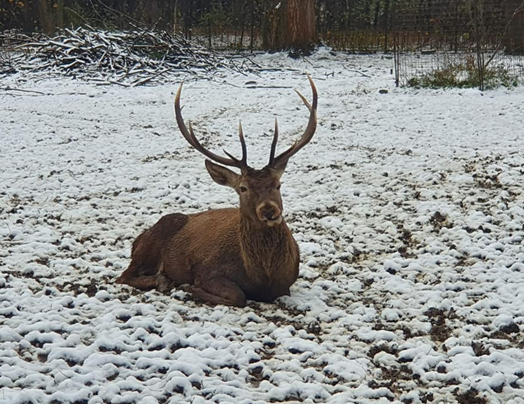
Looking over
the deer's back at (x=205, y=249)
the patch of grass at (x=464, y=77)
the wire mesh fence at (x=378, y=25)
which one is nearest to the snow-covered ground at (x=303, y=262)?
Result: the deer's back at (x=205, y=249)

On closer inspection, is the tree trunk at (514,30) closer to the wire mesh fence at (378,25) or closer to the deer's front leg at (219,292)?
the wire mesh fence at (378,25)

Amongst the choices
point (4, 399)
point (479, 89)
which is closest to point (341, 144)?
point (479, 89)

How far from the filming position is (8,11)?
24.5 metres

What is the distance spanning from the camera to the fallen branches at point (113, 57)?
18828 millimetres

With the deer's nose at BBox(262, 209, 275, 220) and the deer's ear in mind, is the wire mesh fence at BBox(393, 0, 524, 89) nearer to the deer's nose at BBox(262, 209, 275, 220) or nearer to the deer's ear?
the deer's ear

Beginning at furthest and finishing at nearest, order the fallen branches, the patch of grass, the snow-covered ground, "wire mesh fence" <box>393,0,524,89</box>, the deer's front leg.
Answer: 1. the fallen branches
2. "wire mesh fence" <box>393,0,524,89</box>
3. the patch of grass
4. the deer's front leg
5. the snow-covered ground

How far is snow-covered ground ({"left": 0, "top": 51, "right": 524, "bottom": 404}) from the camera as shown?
13.9 feet

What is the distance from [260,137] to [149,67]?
24.9 ft

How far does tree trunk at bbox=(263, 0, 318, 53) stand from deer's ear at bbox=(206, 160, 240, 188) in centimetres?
1784

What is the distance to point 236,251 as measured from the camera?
5816 millimetres

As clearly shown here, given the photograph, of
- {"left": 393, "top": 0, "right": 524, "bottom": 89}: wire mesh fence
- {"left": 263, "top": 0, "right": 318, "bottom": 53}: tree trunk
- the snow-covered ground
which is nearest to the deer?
the snow-covered ground

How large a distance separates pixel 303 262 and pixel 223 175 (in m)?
1.40

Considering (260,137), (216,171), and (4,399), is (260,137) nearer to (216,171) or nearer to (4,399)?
(216,171)

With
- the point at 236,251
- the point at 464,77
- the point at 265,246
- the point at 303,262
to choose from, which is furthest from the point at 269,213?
the point at 464,77
